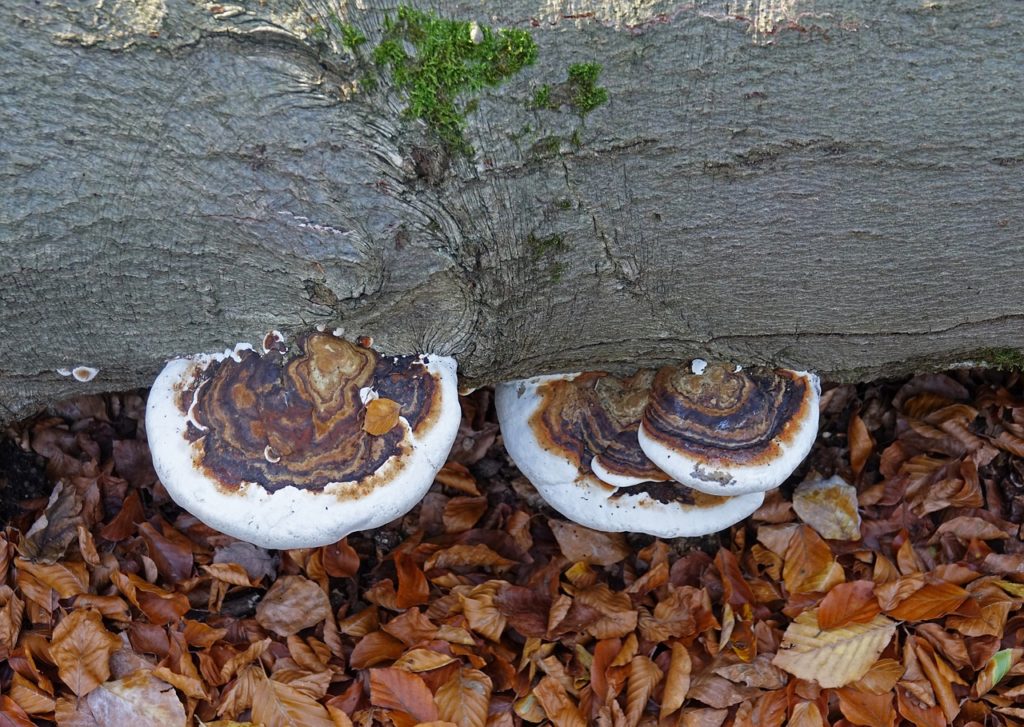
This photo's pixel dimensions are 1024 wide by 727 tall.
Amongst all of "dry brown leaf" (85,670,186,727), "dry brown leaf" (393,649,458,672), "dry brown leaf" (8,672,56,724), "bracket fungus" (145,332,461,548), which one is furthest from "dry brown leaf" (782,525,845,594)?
"dry brown leaf" (8,672,56,724)

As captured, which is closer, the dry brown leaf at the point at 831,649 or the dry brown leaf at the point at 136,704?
the dry brown leaf at the point at 136,704

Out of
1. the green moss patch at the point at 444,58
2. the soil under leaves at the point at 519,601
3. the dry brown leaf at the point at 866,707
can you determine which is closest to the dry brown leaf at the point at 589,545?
the soil under leaves at the point at 519,601

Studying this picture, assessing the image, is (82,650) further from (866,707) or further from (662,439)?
(866,707)

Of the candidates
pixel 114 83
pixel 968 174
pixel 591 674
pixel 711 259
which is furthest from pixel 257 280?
pixel 591 674

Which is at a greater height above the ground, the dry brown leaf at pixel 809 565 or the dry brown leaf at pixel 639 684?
the dry brown leaf at pixel 809 565

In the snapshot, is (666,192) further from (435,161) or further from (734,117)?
(435,161)

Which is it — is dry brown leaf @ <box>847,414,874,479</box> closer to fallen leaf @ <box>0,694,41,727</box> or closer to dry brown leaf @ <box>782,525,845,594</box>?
dry brown leaf @ <box>782,525,845,594</box>

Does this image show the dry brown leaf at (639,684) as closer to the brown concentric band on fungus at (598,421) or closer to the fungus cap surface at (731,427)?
the brown concentric band on fungus at (598,421)

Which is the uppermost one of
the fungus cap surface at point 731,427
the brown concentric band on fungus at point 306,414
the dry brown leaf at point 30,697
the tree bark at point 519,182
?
the tree bark at point 519,182

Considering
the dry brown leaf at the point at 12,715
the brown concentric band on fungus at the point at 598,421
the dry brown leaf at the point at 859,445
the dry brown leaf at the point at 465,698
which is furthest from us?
the dry brown leaf at the point at 859,445
